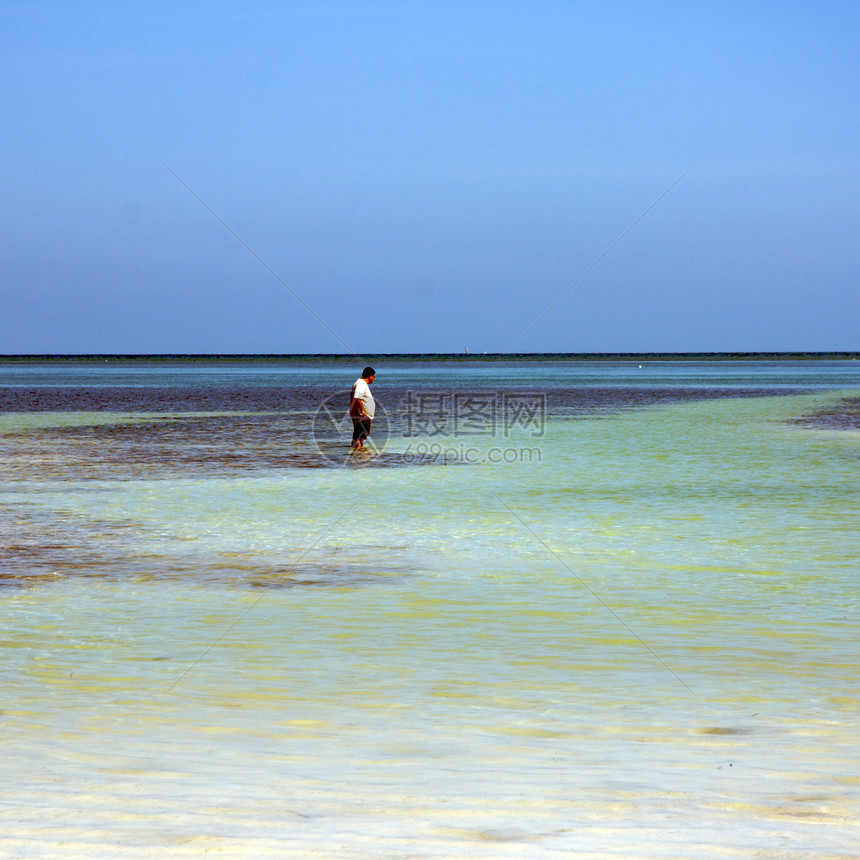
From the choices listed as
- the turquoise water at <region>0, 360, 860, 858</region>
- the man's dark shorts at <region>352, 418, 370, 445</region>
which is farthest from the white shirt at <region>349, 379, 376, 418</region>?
the turquoise water at <region>0, 360, 860, 858</region>

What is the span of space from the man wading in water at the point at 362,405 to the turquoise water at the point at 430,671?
395 cm

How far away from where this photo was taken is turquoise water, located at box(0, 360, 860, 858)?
12.3ft

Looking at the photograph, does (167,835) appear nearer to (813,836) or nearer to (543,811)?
(543,811)

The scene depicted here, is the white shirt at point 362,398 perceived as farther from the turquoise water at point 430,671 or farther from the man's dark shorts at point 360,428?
the turquoise water at point 430,671

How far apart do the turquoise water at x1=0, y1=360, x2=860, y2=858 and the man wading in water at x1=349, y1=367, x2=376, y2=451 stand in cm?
395

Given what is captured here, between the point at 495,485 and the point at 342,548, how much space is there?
504cm

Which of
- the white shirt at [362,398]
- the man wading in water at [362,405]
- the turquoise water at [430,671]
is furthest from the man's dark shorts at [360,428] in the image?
the turquoise water at [430,671]

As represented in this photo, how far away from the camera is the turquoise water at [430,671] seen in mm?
3740

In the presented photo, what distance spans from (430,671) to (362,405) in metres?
12.8

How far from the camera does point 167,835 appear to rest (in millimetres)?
3588

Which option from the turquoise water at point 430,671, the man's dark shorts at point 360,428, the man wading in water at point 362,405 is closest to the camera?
the turquoise water at point 430,671

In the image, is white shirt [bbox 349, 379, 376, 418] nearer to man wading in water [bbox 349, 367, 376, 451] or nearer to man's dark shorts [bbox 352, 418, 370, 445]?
man wading in water [bbox 349, 367, 376, 451]

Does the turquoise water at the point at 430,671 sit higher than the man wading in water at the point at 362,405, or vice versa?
the man wading in water at the point at 362,405

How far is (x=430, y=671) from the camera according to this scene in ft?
19.2
